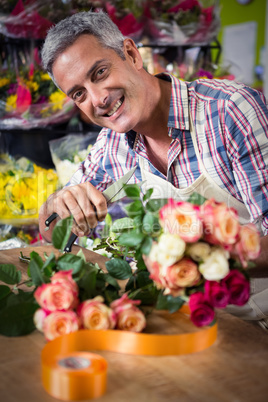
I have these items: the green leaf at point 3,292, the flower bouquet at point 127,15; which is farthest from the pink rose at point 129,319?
the flower bouquet at point 127,15

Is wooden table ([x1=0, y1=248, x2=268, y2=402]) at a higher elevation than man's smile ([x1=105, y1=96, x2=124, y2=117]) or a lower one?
lower

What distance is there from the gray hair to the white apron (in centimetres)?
37

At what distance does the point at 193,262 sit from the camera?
2.67 ft

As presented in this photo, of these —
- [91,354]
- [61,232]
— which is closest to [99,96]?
[61,232]

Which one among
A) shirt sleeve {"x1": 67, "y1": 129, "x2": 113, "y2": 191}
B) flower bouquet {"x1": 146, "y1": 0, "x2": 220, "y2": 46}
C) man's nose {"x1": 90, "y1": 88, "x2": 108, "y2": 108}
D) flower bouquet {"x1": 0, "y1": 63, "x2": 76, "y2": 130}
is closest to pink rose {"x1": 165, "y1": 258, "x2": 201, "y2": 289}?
man's nose {"x1": 90, "y1": 88, "x2": 108, "y2": 108}

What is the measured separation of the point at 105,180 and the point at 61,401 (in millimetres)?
1313

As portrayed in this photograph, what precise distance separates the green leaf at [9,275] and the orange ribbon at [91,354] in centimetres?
25

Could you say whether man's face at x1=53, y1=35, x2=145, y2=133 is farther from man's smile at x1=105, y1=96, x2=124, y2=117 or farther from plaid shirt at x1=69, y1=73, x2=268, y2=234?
plaid shirt at x1=69, y1=73, x2=268, y2=234

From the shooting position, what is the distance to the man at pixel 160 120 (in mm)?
1428

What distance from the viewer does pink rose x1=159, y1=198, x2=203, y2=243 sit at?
0.78 metres

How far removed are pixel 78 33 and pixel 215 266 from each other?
973 mm

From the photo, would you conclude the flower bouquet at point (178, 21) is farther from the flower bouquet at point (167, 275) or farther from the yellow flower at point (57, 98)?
the flower bouquet at point (167, 275)

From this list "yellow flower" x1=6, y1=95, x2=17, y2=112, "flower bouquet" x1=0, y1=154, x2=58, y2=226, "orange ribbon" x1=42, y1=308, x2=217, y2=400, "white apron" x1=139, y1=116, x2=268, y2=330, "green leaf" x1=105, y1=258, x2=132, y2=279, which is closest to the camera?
"orange ribbon" x1=42, y1=308, x2=217, y2=400

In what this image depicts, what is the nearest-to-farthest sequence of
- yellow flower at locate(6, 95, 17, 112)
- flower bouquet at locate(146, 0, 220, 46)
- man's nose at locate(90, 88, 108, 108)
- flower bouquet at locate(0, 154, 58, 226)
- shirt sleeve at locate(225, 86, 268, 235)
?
1. shirt sleeve at locate(225, 86, 268, 235)
2. man's nose at locate(90, 88, 108, 108)
3. flower bouquet at locate(0, 154, 58, 226)
4. yellow flower at locate(6, 95, 17, 112)
5. flower bouquet at locate(146, 0, 220, 46)
